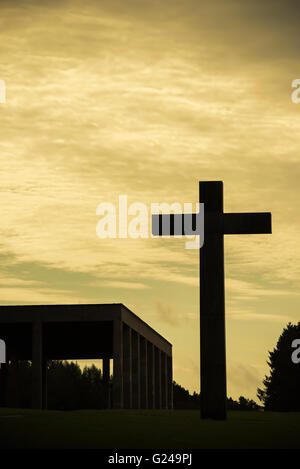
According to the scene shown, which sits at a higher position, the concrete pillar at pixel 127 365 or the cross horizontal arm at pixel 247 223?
the cross horizontal arm at pixel 247 223

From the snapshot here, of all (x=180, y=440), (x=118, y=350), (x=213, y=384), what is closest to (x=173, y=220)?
(x=213, y=384)

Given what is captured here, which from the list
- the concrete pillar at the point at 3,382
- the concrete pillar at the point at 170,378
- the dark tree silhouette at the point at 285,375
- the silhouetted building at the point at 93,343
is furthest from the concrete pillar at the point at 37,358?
the dark tree silhouette at the point at 285,375

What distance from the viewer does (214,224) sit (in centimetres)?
1858

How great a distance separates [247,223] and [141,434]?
7.44 m

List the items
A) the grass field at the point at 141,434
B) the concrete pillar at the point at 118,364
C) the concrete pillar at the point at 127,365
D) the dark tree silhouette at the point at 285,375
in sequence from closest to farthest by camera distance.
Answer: the grass field at the point at 141,434, the concrete pillar at the point at 118,364, the concrete pillar at the point at 127,365, the dark tree silhouette at the point at 285,375

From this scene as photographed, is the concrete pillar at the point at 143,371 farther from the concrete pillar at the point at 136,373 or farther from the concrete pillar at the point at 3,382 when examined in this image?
the concrete pillar at the point at 3,382

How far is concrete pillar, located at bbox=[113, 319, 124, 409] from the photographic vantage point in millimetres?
44000

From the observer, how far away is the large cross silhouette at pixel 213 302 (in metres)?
18.1

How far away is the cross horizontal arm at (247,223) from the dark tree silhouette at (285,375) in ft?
255

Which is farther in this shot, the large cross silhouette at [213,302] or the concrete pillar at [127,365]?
the concrete pillar at [127,365]

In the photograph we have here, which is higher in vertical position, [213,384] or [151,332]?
[151,332]
